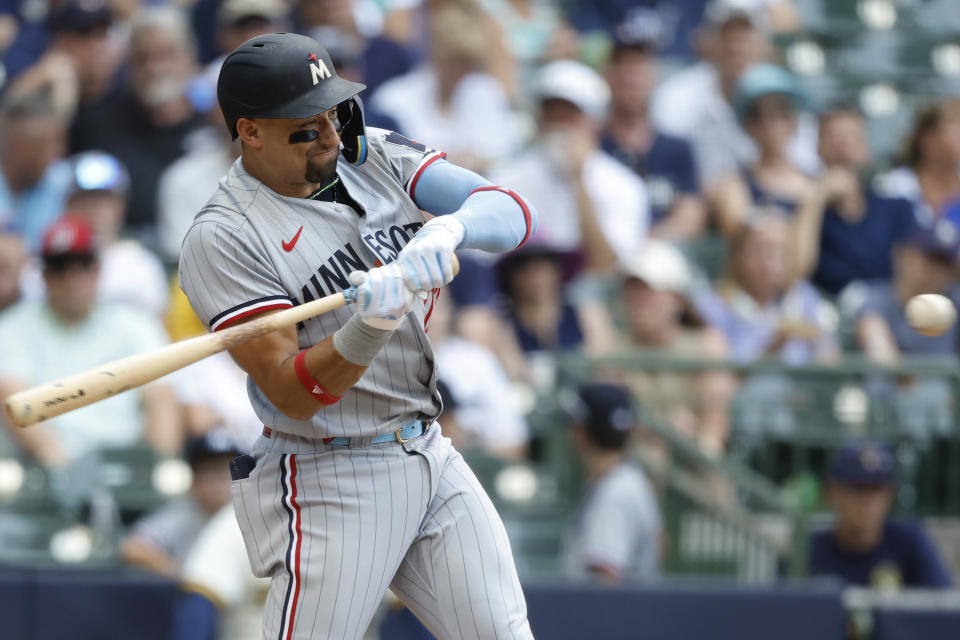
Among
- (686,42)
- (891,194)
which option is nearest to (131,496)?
(891,194)

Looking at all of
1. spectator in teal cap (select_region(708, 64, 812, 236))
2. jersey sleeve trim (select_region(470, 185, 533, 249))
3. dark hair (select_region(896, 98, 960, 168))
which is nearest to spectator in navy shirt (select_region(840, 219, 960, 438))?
spectator in teal cap (select_region(708, 64, 812, 236))

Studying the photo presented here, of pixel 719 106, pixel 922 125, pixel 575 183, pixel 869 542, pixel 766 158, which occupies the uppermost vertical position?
pixel 719 106

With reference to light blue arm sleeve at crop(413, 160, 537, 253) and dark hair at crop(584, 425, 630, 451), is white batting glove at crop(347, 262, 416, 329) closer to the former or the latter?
light blue arm sleeve at crop(413, 160, 537, 253)

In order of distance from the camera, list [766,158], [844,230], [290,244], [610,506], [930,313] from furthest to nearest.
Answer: [766,158] < [844,230] < [610,506] < [930,313] < [290,244]

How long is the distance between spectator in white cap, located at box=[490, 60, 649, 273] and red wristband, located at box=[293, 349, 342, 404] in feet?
13.3

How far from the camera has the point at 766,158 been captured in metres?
7.80

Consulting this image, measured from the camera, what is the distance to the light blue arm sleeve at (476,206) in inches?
119

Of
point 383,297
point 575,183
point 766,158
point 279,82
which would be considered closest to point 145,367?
point 383,297

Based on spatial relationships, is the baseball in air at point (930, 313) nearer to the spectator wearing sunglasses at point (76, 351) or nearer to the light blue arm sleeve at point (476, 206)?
the light blue arm sleeve at point (476, 206)

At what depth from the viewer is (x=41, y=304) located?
5.86m

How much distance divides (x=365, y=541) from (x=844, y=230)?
511cm

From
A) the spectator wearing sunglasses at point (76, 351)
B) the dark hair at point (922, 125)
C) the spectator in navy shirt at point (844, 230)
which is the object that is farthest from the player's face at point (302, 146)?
the dark hair at point (922, 125)

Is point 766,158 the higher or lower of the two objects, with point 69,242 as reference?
higher

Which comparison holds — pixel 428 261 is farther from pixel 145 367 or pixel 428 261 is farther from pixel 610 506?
pixel 610 506
